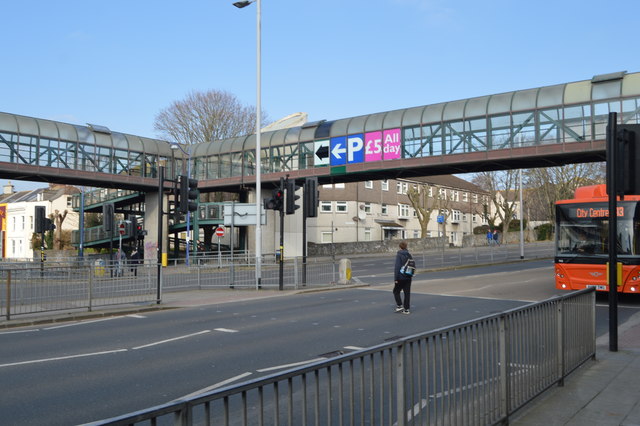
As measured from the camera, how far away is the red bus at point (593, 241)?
1553 cm

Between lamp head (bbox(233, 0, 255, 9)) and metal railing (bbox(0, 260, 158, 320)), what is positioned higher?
lamp head (bbox(233, 0, 255, 9))

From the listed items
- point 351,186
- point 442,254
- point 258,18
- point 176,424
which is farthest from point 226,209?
point 351,186

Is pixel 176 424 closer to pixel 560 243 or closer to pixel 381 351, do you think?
pixel 381 351

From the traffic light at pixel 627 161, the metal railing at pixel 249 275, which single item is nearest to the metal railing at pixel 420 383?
the traffic light at pixel 627 161

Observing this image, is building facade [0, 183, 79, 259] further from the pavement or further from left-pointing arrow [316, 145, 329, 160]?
the pavement

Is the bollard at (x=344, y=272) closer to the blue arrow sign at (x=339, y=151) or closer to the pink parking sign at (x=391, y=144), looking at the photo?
the pink parking sign at (x=391, y=144)

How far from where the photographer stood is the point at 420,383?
13.6 ft

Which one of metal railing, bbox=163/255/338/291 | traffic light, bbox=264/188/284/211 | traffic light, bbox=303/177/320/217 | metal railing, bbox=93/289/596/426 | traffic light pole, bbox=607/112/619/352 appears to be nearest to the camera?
metal railing, bbox=93/289/596/426

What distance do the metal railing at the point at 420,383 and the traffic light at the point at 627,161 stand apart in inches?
94.6

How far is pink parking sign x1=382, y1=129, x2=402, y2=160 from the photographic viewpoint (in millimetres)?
34281

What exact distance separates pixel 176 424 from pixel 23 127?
37181 mm

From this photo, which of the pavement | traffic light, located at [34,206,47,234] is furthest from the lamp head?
the pavement

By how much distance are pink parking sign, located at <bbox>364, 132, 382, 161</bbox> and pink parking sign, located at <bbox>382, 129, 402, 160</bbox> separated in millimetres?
365

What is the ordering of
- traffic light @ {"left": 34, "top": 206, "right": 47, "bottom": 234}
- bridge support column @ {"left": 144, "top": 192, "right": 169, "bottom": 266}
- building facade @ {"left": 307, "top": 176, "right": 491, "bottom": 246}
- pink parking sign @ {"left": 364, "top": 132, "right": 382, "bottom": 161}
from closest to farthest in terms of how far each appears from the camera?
traffic light @ {"left": 34, "top": 206, "right": 47, "bottom": 234} < pink parking sign @ {"left": 364, "top": 132, "right": 382, "bottom": 161} < bridge support column @ {"left": 144, "top": 192, "right": 169, "bottom": 266} < building facade @ {"left": 307, "top": 176, "right": 491, "bottom": 246}
